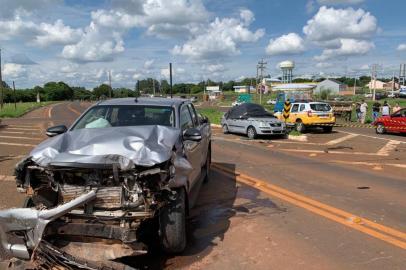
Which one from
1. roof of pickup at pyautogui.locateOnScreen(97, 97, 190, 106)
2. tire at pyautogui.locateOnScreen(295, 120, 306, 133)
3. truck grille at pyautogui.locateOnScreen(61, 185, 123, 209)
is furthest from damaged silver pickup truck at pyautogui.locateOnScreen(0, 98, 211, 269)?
tire at pyautogui.locateOnScreen(295, 120, 306, 133)

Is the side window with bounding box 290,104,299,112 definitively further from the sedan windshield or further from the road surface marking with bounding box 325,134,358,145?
the sedan windshield

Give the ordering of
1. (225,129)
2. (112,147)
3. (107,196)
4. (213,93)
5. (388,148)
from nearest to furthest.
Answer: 1. (107,196)
2. (112,147)
3. (388,148)
4. (225,129)
5. (213,93)

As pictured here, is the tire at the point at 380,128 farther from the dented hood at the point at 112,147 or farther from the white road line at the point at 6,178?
the dented hood at the point at 112,147

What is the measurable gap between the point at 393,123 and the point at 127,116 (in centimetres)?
1908

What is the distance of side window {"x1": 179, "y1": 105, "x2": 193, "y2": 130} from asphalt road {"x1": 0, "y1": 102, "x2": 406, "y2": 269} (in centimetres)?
136

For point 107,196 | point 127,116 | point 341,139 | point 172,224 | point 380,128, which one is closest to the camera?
point 107,196


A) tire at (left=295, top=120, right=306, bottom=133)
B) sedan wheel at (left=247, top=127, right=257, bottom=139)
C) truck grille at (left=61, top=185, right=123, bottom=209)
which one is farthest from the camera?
tire at (left=295, top=120, right=306, bottom=133)

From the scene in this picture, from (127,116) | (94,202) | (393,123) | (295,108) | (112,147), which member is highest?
(127,116)

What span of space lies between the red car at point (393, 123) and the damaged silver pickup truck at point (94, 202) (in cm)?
1994

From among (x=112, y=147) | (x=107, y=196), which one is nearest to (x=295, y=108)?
(x=112, y=147)

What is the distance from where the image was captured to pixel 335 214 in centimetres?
698

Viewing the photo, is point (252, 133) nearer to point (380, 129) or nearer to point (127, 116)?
point (380, 129)

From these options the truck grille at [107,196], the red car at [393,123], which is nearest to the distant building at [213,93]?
the red car at [393,123]

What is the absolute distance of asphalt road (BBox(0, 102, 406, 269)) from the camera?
203 inches
